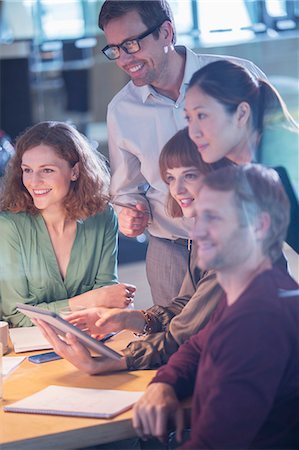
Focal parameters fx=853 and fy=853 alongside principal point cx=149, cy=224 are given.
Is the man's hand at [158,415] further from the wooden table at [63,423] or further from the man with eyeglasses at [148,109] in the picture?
the man with eyeglasses at [148,109]

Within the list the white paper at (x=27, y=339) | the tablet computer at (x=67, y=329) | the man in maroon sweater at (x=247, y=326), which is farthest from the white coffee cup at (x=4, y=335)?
the man in maroon sweater at (x=247, y=326)

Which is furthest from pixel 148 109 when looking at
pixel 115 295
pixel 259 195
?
pixel 115 295

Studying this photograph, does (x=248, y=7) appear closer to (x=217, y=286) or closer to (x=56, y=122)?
(x=56, y=122)

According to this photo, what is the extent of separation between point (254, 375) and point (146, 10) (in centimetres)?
89

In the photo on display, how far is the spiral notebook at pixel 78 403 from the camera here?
1921mm

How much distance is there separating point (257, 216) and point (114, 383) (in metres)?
0.60

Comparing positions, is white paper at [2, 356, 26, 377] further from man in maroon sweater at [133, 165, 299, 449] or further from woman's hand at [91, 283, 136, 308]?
man in maroon sweater at [133, 165, 299, 449]

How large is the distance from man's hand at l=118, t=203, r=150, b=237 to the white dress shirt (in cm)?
2

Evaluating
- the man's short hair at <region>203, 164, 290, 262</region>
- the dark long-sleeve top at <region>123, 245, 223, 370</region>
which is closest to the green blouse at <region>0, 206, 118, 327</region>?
the dark long-sleeve top at <region>123, 245, 223, 370</region>

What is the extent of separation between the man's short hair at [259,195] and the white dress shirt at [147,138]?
0.22 m

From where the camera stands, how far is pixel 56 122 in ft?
7.40

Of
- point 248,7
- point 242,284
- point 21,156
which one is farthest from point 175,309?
point 248,7

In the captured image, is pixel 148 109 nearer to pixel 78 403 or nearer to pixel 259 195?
pixel 259 195

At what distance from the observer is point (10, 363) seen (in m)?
2.26
